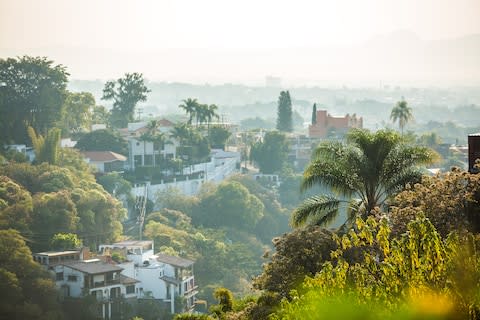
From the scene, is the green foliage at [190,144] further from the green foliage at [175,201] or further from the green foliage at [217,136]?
the green foliage at [175,201]

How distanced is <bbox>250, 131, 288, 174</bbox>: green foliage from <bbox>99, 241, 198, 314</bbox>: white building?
30.6m

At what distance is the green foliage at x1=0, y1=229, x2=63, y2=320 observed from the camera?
4148 centimetres

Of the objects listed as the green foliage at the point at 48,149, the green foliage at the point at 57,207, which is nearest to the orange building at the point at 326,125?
the green foliage at the point at 48,149

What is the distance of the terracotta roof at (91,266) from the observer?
44719 mm

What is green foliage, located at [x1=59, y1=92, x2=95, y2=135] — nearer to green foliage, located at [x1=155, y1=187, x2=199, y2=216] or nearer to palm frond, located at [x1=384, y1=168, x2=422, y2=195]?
green foliage, located at [x1=155, y1=187, x2=199, y2=216]

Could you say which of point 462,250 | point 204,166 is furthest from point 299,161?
point 462,250

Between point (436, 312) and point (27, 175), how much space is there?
45942 millimetres

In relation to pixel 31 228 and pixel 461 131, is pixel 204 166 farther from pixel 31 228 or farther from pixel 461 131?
pixel 461 131

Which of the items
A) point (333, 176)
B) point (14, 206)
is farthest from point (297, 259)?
point (14, 206)

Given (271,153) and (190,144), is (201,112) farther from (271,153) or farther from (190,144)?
(190,144)

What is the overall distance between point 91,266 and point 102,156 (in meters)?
24.8

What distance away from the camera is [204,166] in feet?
250

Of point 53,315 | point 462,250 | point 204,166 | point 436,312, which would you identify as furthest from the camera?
point 204,166

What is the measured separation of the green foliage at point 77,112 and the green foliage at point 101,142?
16.8ft
